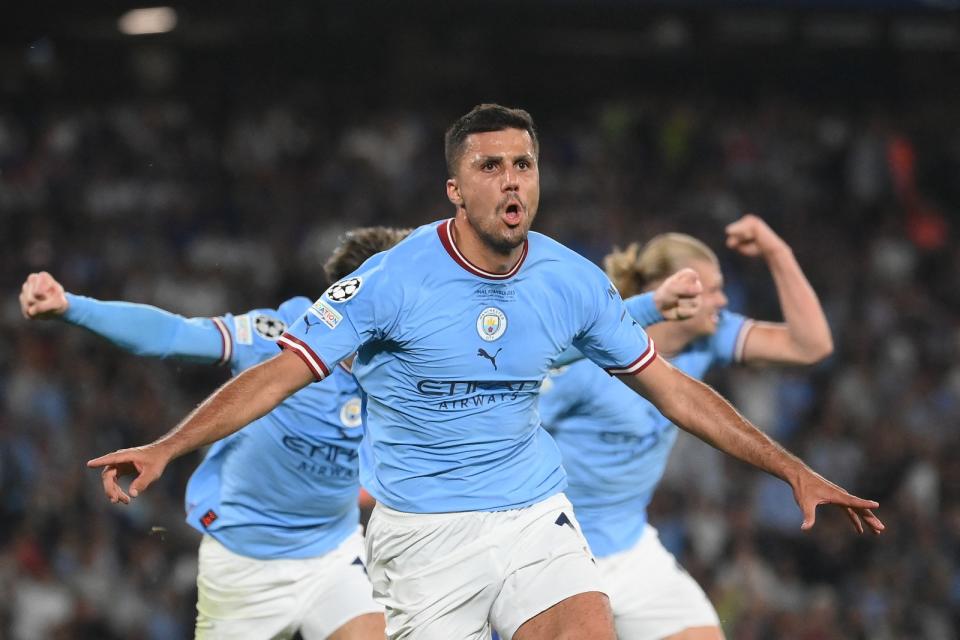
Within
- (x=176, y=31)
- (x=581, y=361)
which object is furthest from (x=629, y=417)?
(x=176, y=31)

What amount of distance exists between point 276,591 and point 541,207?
970 centimetres

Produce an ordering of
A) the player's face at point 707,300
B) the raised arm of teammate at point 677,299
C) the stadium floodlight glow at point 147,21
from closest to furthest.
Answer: the raised arm of teammate at point 677,299 < the player's face at point 707,300 < the stadium floodlight glow at point 147,21

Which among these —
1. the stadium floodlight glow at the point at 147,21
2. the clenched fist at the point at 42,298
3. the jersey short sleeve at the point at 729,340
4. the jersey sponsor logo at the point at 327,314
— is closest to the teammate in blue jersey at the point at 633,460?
the jersey short sleeve at the point at 729,340

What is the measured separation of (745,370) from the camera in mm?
13047

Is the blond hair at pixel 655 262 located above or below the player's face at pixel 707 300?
above

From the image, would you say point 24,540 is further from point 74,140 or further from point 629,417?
point 629,417

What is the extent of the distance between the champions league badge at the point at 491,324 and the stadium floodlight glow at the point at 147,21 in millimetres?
12120

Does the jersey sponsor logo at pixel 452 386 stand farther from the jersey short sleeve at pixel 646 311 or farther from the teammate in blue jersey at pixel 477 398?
the jersey short sleeve at pixel 646 311

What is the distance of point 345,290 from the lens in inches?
173

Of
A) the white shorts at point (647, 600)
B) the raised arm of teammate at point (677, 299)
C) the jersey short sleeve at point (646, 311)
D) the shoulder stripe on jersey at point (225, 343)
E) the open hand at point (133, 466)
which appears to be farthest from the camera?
the white shorts at point (647, 600)

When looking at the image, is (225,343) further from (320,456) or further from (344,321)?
(344,321)

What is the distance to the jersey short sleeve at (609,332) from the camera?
15.1 feet

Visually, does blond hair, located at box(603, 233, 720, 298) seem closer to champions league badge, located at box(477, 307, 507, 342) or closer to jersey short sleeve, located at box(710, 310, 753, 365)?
jersey short sleeve, located at box(710, 310, 753, 365)

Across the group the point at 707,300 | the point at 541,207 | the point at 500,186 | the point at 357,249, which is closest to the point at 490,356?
the point at 500,186
